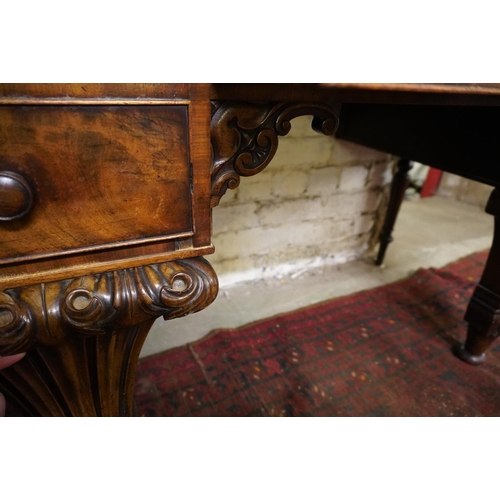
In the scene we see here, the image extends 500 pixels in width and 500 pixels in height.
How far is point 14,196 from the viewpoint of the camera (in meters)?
0.30

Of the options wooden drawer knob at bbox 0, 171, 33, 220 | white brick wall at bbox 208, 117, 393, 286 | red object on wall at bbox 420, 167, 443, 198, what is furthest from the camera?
red object on wall at bbox 420, 167, 443, 198

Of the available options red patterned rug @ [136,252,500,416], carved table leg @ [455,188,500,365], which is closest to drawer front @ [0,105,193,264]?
red patterned rug @ [136,252,500,416]

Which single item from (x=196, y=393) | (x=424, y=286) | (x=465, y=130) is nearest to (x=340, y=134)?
(x=465, y=130)

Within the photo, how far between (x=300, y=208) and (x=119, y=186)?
→ 1.03 m

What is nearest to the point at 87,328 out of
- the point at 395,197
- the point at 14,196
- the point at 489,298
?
the point at 14,196

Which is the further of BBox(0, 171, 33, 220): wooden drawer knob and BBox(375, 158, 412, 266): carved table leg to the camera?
BBox(375, 158, 412, 266): carved table leg

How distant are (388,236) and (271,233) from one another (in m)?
0.50

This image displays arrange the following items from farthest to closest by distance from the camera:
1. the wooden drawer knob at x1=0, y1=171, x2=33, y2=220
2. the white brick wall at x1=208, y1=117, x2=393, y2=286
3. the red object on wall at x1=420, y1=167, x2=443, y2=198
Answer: the red object on wall at x1=420, y1=167, x2=443, y2=198 < the white brick wall at x1=208, y1=117, x2=393, y2=286 < the wooden drawer knob at x1=0, y1=171, x2=33, y2=220

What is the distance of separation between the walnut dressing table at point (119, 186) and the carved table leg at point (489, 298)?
44cm

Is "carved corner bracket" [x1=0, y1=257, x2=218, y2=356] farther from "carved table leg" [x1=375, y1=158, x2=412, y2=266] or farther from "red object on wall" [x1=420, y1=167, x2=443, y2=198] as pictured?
"red object on wall" [x1=420, y1=167, x2=443, y2=198]

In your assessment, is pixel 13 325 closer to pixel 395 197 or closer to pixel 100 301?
pixel 100 301

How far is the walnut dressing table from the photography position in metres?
0.30

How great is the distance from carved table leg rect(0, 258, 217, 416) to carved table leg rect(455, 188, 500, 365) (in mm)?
727

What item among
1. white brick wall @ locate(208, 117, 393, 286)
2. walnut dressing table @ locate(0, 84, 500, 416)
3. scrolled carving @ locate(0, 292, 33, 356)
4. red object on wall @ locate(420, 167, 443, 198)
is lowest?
red object on wall @ locate(420, 167, 443, 198)
